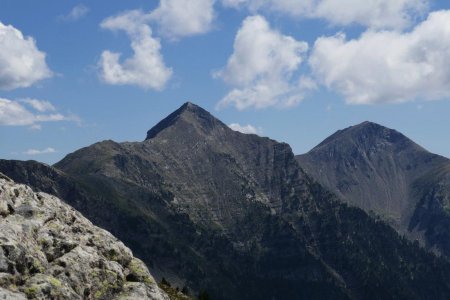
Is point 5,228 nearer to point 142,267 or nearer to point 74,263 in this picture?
point 74,263

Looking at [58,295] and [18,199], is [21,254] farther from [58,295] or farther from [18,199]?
[18,199]

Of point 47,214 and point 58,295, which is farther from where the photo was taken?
point 47,214

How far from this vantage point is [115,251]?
50062mm

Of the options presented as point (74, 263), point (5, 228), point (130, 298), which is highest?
point (5, 228)

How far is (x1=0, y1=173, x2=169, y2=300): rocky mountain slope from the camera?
38.7 meters

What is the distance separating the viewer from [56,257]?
4341 centimetres

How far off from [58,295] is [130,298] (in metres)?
7.20

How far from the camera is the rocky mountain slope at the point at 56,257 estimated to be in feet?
127

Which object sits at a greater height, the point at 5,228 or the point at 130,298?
the point at 5,228

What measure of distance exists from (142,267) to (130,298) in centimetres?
578

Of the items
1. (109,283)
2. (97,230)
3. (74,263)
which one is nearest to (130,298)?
(109,283)

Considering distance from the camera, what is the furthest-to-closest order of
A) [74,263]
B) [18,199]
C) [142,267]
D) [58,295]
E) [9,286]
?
[142,267] < [18,199] < [74,263] < [58,295] < [9,286]

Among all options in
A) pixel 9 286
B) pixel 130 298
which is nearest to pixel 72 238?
pixel 130 298

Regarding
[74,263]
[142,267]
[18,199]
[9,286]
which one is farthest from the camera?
[142,267]
